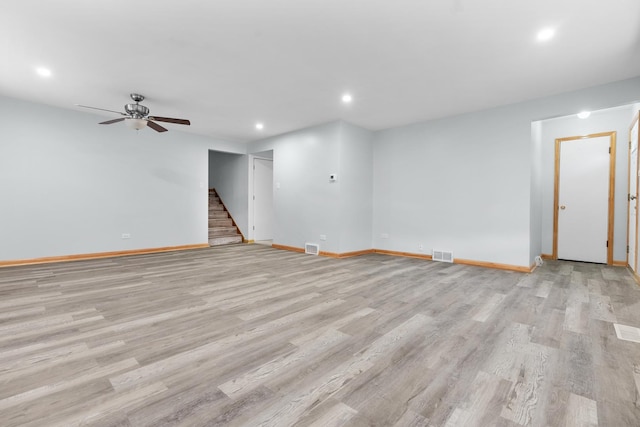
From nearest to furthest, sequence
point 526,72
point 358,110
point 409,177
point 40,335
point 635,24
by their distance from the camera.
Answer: point 40,335, point 635,24, point 526,72, point 358,110, point 409,177

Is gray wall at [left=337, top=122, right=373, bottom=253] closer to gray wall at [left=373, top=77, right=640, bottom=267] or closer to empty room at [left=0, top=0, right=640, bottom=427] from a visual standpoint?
empty room at [left=0, top=0, right=640, bottom=427]

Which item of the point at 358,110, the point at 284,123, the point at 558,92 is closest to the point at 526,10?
the point at 558,92

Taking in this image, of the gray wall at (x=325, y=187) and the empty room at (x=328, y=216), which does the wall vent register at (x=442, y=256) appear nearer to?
the empty room at (x=328, y=216)

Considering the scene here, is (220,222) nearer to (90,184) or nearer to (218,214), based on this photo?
(218,214)

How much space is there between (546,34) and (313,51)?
7.48 ft

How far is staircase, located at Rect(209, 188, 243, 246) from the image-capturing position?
7668 mm

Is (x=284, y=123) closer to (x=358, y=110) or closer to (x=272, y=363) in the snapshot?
(x=358, y=110)

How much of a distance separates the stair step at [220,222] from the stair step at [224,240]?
0.56m

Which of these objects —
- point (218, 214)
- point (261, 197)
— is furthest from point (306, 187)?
point (218, 214)

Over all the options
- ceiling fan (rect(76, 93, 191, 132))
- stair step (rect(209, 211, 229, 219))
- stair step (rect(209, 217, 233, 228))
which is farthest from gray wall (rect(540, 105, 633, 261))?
stair step (rect(209, 211, 229, 219))

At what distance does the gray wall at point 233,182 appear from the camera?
7984 millimetres

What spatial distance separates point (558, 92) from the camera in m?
4.09

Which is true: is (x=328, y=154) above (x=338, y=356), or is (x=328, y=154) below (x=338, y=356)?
above

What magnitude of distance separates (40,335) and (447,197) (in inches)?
223
